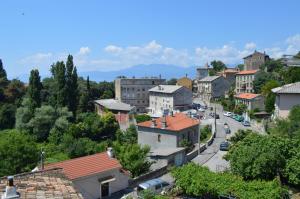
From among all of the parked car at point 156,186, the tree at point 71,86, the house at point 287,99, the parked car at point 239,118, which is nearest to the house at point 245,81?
the parked car at point 239,118

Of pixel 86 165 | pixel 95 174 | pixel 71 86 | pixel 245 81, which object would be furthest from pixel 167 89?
pixel 95 174

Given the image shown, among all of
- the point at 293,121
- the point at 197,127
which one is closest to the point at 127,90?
the point at 197,127

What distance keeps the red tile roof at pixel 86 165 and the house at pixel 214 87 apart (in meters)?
83.2

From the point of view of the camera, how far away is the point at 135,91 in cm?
10750

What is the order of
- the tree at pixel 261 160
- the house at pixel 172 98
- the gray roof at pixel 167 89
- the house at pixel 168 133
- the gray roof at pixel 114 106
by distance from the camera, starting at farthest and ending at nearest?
the gray roof at pixel 167 89
the house at pixel 172 98
the gray roof at pixel 114 106
the house at pixel 168 133
the tree at pixel 261 160

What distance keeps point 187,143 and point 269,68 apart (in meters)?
72.2

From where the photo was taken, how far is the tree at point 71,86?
72625 mm

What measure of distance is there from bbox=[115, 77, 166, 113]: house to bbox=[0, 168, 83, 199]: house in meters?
89.1

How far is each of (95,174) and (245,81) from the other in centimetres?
8391

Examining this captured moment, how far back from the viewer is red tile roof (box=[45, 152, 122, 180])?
86.3 feet

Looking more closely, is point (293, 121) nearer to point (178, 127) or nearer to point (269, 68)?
point (178, 127)

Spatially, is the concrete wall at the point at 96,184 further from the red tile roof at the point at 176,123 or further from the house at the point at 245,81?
the house at the point at 245,81

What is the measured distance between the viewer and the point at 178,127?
1785 inches

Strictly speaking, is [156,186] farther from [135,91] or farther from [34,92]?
[135,91]
